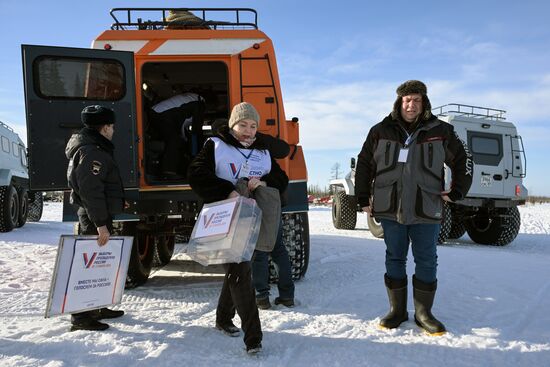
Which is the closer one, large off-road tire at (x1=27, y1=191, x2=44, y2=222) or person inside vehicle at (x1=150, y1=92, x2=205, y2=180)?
person inside vehicle at (x1=150, y1=92, x2=205, y2=180)

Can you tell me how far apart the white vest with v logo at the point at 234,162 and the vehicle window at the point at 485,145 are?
741cm

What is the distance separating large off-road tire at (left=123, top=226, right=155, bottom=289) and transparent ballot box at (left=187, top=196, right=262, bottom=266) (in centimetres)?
184

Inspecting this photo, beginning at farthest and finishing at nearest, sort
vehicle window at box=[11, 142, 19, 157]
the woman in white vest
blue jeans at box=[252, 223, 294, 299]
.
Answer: vehicle window at box=[11, 142, 19, 157] → blue jeans at box=[252, 223, 294, 299] → the woman in white vest

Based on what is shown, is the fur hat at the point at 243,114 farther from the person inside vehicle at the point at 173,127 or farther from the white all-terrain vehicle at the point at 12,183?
the white all-terrain vehicle at the point at 12,183

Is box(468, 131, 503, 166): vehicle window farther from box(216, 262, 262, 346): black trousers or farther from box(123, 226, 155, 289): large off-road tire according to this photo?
box(216, 262, 262, 346): black trousers

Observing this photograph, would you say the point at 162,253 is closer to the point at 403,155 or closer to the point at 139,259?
the point at 139,259

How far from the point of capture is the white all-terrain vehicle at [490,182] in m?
Result: 8.71

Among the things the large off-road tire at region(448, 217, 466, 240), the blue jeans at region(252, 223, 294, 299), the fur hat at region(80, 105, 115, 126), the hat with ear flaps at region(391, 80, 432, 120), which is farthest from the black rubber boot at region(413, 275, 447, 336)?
the large off-road tire at region(448, 217, 466, 240)

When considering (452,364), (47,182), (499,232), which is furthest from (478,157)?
(47,182)

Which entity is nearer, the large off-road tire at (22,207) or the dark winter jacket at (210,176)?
the dark winter jacket at (210,176)

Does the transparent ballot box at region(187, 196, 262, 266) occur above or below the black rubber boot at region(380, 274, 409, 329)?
above

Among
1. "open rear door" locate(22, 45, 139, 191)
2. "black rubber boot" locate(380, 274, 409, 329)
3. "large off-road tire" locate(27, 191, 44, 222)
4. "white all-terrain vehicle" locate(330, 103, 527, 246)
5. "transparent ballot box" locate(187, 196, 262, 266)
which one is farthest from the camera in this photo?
"large off-road tire" locate(27, 191, 44, 222)

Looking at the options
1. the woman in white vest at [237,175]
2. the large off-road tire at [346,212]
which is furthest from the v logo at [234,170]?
the large off-road tire at [346,212]

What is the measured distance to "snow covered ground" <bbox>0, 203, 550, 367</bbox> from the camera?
2545mm
